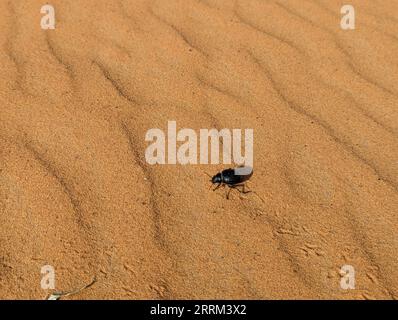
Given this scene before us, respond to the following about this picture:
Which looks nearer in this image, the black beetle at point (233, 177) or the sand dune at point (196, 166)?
the sand dune at point (196, 166)

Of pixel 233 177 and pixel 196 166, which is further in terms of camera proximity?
pixel 196 166

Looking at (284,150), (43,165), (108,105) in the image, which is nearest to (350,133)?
(284,150)

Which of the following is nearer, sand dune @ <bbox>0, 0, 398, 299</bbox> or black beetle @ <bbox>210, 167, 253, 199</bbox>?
sand dune @ <bbox>0, 0, 398, 299</bbox>
